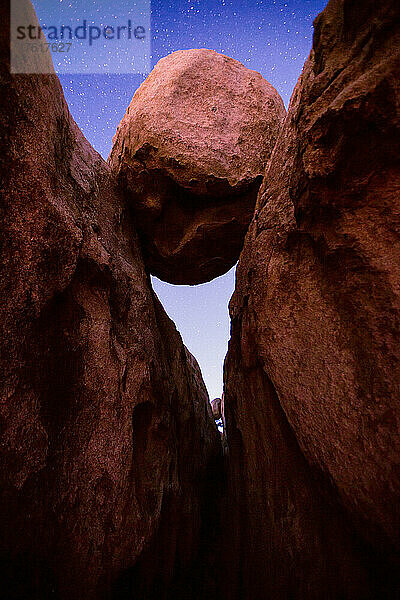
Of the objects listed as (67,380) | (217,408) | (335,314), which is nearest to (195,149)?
(335,314)

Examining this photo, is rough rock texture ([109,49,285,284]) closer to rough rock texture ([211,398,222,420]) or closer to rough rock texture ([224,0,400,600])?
rough rock texture ([224,0,400,600])

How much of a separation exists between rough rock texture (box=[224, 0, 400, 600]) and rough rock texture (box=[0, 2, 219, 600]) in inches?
76.0

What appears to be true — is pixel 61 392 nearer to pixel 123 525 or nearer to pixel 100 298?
pixel 100 298

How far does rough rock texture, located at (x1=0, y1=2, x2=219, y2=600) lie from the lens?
10.2ft

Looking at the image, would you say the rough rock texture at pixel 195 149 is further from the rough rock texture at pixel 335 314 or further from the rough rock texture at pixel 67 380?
the rough rock texture at pixel 335 314

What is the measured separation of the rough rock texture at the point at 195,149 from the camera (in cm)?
580

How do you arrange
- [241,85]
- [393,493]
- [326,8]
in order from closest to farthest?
[393,493] < [326,8] < [241,85]

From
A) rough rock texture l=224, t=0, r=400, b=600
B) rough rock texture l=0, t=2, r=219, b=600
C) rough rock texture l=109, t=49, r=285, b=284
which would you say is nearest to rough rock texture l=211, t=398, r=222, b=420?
rough rock texture l=0, t=2, r=219, b=600

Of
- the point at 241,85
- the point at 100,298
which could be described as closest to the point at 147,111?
the point at 241,85

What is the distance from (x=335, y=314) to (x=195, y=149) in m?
3.89

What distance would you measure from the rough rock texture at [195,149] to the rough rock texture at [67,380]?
1.11 metres

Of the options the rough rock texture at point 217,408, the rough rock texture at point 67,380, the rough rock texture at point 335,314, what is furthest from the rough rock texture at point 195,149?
the rough rock texture at point 217,408

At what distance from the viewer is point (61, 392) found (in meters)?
3.63

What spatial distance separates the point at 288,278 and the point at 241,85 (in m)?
4.73
